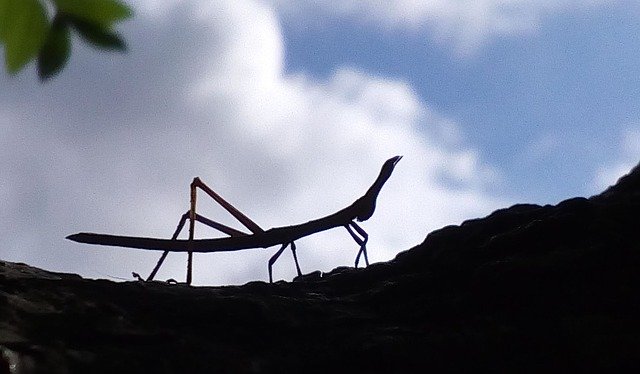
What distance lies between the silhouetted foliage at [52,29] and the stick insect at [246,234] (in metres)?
3.16

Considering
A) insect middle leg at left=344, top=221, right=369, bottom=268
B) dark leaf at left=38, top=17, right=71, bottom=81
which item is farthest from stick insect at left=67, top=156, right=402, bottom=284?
dark leaf at left=38, top=17, right=71, bottom=81

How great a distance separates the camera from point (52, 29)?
70 centimetres

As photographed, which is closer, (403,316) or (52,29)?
(52,29)

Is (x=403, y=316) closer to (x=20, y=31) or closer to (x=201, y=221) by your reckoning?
(x=20, y=31)

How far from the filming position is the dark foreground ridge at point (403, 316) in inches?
63.2

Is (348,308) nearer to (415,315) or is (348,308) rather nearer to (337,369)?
(415,315)

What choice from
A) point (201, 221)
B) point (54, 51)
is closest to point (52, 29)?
point (54, 51)

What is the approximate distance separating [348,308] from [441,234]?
1.79 ft

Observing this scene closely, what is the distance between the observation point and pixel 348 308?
2090 mm

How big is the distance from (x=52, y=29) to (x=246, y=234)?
4110mm

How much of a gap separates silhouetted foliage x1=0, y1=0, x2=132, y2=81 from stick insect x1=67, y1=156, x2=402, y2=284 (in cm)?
316

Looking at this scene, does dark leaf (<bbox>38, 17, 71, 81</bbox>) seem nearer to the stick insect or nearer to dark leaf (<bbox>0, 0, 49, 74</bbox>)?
dark leaf (<bbox>0, 0, 49, 74</bbox>)

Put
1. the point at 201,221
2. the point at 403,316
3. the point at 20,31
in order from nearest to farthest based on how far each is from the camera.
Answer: the point at 20,31
the point at 403,316
the point at 201,221

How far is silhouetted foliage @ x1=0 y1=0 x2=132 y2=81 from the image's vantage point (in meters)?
0.67
